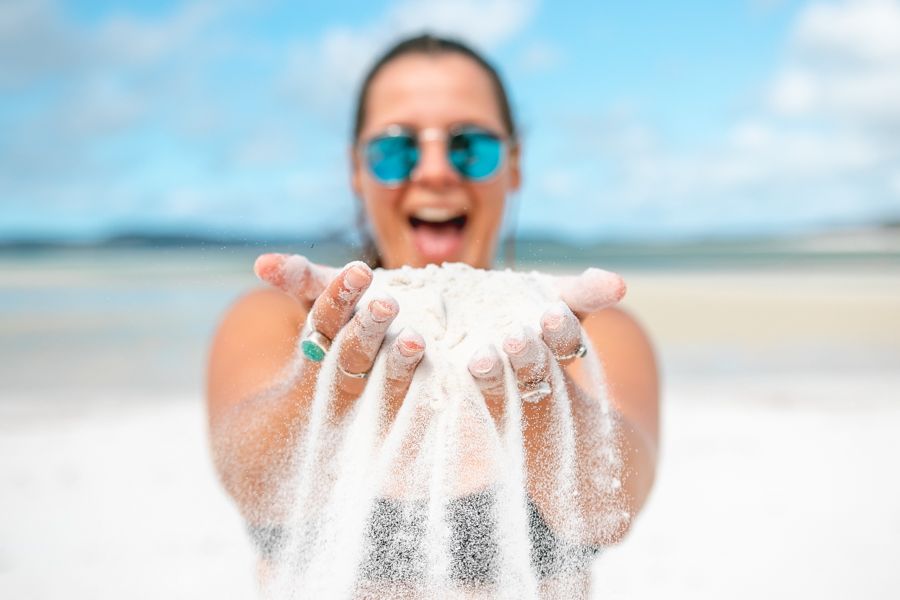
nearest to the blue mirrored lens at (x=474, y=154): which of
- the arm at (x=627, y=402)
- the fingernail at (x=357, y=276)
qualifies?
the arm at (x=627, y=402)

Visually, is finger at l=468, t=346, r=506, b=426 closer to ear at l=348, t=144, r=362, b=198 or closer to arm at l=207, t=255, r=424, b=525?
arm at l=207, t=255, r=424, b=525

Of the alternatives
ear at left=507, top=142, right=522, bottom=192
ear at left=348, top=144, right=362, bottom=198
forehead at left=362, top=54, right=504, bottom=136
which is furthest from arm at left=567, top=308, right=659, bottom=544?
ear at left=348, top=144, right=362, bottom=198

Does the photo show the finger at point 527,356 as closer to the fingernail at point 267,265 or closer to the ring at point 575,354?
the ring at point 575,354

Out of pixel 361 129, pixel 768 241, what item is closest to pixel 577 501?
pixel 361 129

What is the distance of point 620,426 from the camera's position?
1.96 metres

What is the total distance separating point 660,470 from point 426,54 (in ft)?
14.4

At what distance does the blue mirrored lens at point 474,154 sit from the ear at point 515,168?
1.13ft

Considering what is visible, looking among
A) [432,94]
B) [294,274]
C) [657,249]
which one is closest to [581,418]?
[294,274]

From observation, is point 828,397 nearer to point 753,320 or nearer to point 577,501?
point 753,320

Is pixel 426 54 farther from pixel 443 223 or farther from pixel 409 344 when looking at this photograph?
pixel 409 344

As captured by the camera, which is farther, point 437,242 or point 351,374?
point 437,242

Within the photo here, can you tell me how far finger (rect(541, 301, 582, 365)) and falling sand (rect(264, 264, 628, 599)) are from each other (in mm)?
49

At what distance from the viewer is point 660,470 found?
20.8 feet

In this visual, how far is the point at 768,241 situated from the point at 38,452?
167 feet
